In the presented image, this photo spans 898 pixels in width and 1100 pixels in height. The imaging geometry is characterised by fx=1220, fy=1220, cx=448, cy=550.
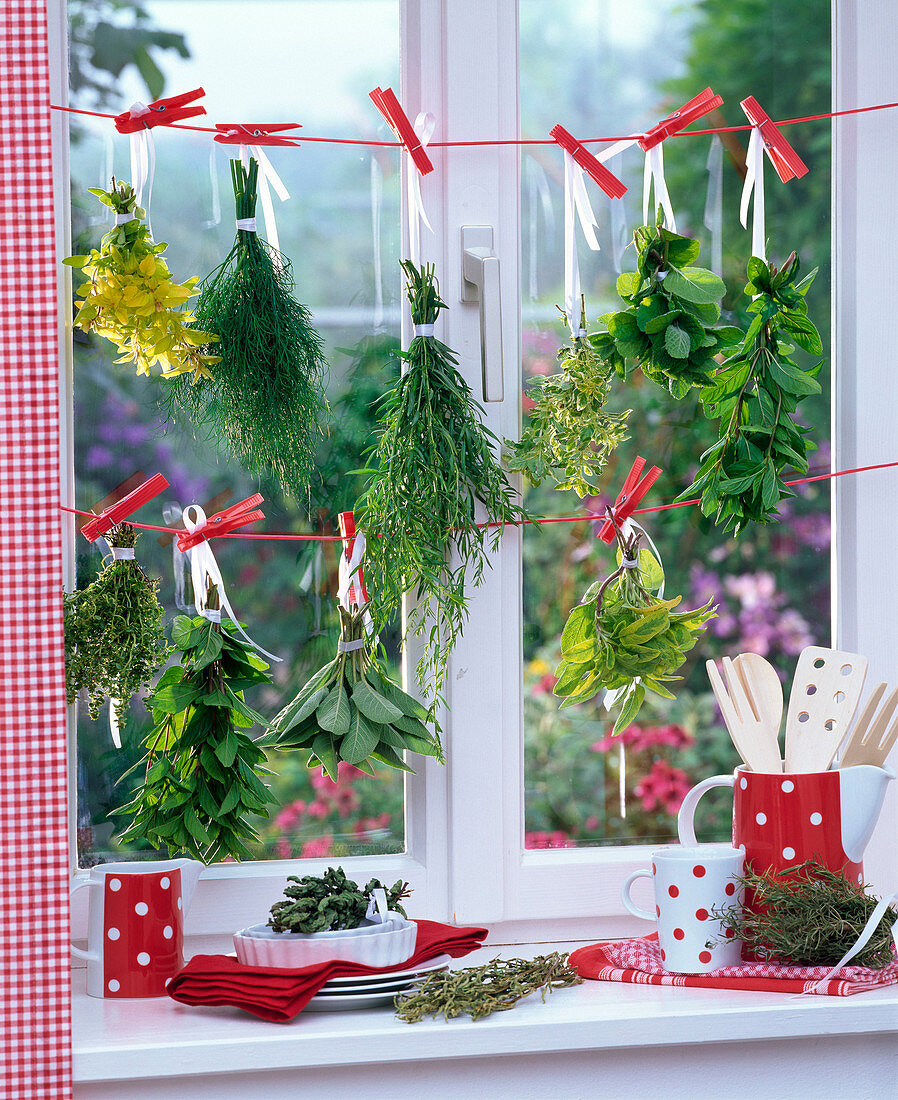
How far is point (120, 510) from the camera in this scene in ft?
4.27

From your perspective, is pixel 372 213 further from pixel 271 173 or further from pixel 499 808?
pixel 499 808

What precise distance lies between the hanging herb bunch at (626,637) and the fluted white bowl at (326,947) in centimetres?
36

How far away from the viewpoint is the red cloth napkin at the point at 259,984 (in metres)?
1.11

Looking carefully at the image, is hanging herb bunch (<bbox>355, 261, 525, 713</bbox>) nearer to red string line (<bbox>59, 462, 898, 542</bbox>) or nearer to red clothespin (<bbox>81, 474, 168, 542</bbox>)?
red string line (<bbox>59, 462, 898, 542</bbox>)

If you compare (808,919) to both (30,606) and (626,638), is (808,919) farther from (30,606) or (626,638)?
(30,606)

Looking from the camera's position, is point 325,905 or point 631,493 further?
point 631,493

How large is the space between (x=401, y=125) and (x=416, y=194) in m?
0.08

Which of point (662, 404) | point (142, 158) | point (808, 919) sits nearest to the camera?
point (808, 919)

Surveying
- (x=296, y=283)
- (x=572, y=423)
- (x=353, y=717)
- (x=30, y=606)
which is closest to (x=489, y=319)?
(x=572, y=423)

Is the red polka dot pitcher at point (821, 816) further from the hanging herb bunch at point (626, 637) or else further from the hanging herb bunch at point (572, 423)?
the hanging herb bunch at point (572, 423)

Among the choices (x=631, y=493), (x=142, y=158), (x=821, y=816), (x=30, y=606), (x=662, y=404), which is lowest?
(x=821, y=816)

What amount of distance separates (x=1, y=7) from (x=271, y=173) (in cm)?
33

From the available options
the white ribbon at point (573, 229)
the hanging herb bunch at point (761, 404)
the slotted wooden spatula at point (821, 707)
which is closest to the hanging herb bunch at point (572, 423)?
the white ribbon at point (573, 229)

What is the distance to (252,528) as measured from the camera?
1429 mm
